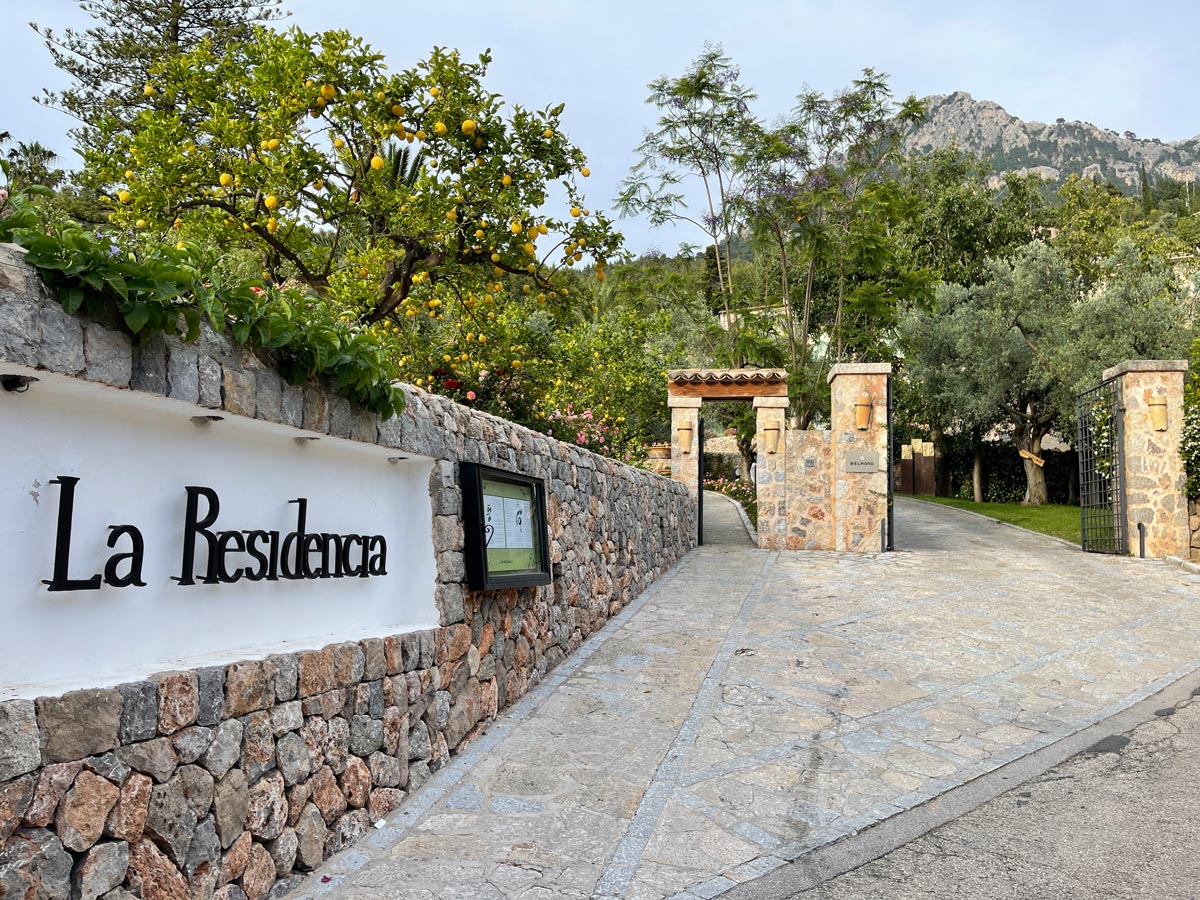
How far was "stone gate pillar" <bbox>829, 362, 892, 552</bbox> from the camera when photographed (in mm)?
15648

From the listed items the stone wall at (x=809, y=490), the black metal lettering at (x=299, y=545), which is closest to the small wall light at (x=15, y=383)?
the black metal lettering at (x=299, y=545)

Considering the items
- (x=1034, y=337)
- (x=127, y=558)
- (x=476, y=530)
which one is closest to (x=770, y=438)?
(x=476, y=530)

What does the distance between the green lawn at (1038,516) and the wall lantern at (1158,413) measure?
10.8 ft

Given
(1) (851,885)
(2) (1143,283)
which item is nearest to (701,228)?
(2) (1143,283)

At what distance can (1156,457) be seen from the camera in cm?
1457

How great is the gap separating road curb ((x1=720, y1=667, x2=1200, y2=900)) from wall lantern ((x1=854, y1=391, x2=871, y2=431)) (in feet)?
30.6

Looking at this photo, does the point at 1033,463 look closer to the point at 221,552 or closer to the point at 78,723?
the point at 221,552

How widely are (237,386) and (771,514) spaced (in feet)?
44.6

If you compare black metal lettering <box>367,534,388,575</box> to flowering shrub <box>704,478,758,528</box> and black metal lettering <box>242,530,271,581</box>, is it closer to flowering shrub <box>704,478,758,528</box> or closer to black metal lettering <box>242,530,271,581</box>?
black metal lettering <box>242,530,271,581</box>

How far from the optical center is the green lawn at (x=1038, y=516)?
729 inches

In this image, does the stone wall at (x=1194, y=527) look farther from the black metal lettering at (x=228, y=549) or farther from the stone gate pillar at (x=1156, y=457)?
the black metal lettering at (x=228, y=549)

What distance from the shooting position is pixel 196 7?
770 inches

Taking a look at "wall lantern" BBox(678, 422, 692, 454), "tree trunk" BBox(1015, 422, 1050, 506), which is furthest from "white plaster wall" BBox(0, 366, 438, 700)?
"tree trunk" BBox(1015, 422, 1050, 506)

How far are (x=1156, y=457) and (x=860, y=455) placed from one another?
4693 millimetres
